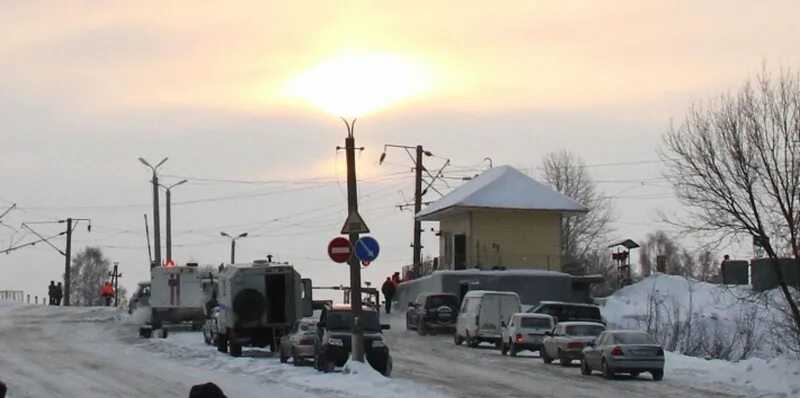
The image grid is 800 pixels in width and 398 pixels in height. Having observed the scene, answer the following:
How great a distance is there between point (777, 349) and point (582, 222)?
197ft

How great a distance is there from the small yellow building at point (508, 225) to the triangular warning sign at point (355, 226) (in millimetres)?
42029

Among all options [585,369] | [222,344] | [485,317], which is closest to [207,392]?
[585,369]

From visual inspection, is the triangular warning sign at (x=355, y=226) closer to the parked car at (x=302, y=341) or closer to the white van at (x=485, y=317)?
the parked car at (x=302, y=341)

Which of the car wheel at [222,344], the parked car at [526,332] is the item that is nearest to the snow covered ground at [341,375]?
the car wheel at [222,344]

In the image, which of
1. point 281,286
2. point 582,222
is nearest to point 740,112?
point 281,286

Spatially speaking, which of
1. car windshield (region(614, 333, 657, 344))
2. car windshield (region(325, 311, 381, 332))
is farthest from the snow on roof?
car windshield (region(325, 311, 381, 332))

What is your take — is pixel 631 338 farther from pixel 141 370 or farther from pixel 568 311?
pixel 568 311

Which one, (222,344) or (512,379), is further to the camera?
(222,344)

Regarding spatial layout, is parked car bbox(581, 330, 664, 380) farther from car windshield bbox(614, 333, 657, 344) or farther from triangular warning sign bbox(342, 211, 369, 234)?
triangular warning sign bbox(342, 211, 369, 234)

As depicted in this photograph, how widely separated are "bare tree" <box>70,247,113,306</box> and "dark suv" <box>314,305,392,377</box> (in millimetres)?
142791

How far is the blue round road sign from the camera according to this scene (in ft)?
98.8

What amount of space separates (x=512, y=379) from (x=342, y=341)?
4.47 meters

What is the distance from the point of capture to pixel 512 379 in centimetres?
3338

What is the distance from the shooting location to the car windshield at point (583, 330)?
39.8m
